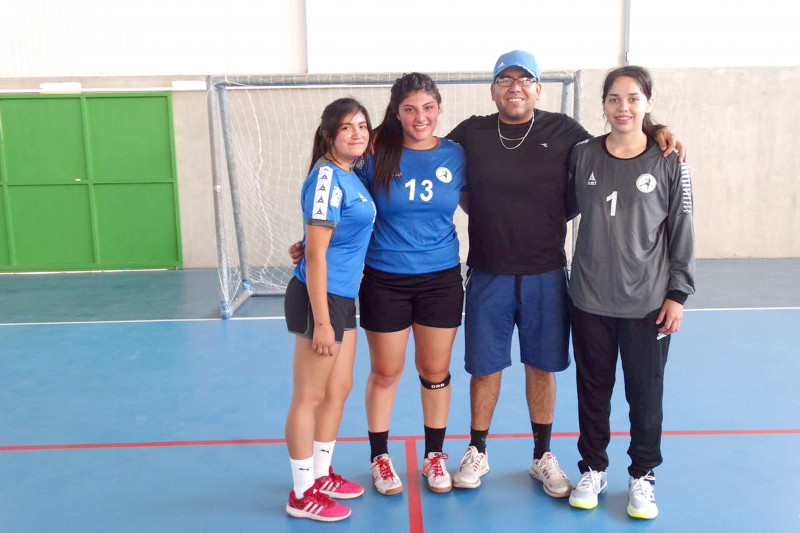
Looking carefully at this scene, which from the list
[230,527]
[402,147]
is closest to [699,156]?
[402,147]

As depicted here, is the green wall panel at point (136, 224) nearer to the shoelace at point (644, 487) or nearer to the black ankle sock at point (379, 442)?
the black ankle sock at point (379, 442)

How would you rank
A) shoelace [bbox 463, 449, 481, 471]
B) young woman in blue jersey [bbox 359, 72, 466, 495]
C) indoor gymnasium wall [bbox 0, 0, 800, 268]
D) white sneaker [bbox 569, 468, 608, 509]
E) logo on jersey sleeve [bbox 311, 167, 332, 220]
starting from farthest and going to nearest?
indoor gymnasium wall [bbox 0, 0, 800, 268] < shoelace [bbox 463, 449, 481, 471] < white sneaker [bbox 569, 468, 608, 509] < young woman in blue jersey [bbox 359, 72, 466, 495] < logo on jersey sleeve [bbox 311, 167, 332, 220]

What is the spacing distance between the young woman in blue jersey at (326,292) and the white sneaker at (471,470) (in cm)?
54

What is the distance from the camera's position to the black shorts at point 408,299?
109 inches

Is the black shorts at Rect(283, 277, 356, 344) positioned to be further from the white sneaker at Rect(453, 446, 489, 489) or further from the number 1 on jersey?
the number 1 on jersey

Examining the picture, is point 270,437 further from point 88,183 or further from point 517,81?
point 88,183

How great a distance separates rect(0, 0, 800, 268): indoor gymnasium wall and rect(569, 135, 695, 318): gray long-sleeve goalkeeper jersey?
6.54 meters

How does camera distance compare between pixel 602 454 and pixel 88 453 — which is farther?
pixel 88 453

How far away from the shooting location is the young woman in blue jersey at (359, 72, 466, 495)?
270cm

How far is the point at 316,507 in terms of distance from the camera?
2.76 meters

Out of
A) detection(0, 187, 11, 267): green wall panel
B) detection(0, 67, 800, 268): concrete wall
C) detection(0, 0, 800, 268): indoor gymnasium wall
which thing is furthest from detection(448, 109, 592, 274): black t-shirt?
detection(0, 187, 11, 267): green wall panel

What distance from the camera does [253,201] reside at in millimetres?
8875

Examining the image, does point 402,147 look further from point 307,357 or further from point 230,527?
point 230,527

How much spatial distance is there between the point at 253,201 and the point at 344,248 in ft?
21.5
